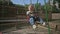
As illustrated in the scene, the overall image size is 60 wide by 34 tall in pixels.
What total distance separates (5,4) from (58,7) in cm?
129

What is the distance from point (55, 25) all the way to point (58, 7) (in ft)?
2.52

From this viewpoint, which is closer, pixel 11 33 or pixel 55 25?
pixel 11 33

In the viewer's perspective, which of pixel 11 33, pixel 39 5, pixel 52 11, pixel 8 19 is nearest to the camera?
pixel 11 33

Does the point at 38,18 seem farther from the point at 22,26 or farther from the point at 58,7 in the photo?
the point at 58,7

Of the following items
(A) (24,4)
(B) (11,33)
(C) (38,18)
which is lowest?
(B) (11,33)

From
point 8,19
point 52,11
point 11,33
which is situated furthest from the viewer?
point 52,11

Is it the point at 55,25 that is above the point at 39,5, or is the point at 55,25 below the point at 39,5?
below

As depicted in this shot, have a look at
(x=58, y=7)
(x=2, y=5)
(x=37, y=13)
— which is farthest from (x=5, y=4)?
(x=58, y=7)

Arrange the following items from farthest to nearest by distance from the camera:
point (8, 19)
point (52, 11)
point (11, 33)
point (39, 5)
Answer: point (52, 11) < point (8, 19) < point (39, 5) < point (11, 33)

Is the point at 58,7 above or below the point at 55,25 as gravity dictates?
above

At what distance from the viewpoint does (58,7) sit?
178 inches

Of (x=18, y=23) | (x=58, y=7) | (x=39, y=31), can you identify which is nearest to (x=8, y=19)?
(x=18, y=23)

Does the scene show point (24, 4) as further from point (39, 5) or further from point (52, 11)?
point (52, 11)

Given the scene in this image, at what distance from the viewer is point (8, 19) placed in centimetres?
403
